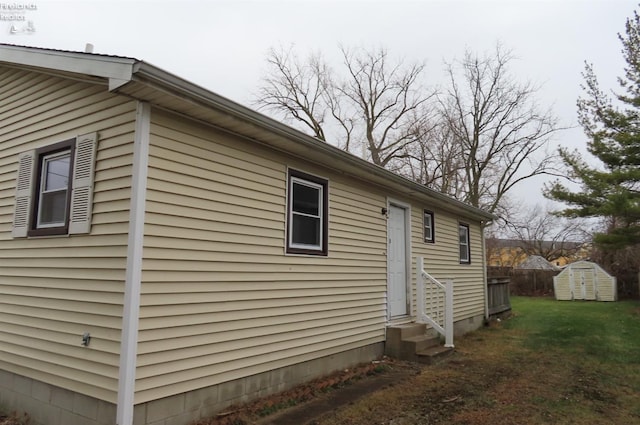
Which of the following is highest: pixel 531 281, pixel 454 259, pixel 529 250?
pixel 529 250

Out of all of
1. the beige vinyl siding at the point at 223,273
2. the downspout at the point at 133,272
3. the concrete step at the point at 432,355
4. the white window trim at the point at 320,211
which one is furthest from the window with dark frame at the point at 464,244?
the downspout at the point at 133,272

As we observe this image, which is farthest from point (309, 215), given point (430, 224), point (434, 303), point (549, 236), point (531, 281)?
point (549, 236)

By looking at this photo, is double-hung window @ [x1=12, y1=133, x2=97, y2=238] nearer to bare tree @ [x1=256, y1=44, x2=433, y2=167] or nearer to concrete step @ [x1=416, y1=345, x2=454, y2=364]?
concrete step @ [x1=416, y1=345, x2=454, y2=364]

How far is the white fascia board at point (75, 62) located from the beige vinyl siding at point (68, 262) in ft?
0.78

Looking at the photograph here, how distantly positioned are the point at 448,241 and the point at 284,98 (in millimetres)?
18651

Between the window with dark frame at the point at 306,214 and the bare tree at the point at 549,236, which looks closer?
the window with dark frame at the point at 306,214

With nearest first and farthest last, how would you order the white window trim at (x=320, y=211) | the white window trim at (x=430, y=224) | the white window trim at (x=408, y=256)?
the white window trim at (x=320, y=211)
the white window trim at (x=408, y=256)
the white window trim at (x=430, y=224)

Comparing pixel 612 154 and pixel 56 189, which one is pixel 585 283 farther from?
pixel 56 189

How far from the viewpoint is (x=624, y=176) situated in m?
11.2

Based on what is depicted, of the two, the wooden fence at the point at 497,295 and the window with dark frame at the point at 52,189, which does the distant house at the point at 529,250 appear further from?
the window with dark frame at the point at 52,189

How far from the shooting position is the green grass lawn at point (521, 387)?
4398 millimetres

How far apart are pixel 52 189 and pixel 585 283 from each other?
74.5ft

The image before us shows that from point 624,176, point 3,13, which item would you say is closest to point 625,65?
point 624,176

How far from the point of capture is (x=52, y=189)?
4.52 meters
